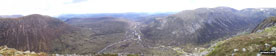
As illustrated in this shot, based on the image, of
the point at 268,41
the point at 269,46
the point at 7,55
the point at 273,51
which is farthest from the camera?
the point at 7,55

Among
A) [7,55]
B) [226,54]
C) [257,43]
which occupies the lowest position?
[7,55]

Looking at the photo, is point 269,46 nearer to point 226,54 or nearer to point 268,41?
point 268,41

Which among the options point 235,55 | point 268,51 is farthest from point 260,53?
point 235,55

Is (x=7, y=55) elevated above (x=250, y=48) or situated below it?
below

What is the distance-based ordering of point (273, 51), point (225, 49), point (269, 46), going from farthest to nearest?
point (225, 49) < point (269, 46) < point (273, 51)

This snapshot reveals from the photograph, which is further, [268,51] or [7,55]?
[7,55]

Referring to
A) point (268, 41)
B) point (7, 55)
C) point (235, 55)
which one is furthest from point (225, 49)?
point (7, 55)

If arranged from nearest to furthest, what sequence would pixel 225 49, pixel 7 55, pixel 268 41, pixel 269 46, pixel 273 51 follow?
pixel 273 51
pixel 269 46
pixel 268 41
pixel 225 49
pixel 7 55

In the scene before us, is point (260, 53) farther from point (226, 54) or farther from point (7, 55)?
point (7, 55)

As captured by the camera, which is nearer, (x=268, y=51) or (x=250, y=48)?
(x=268, y=51)
